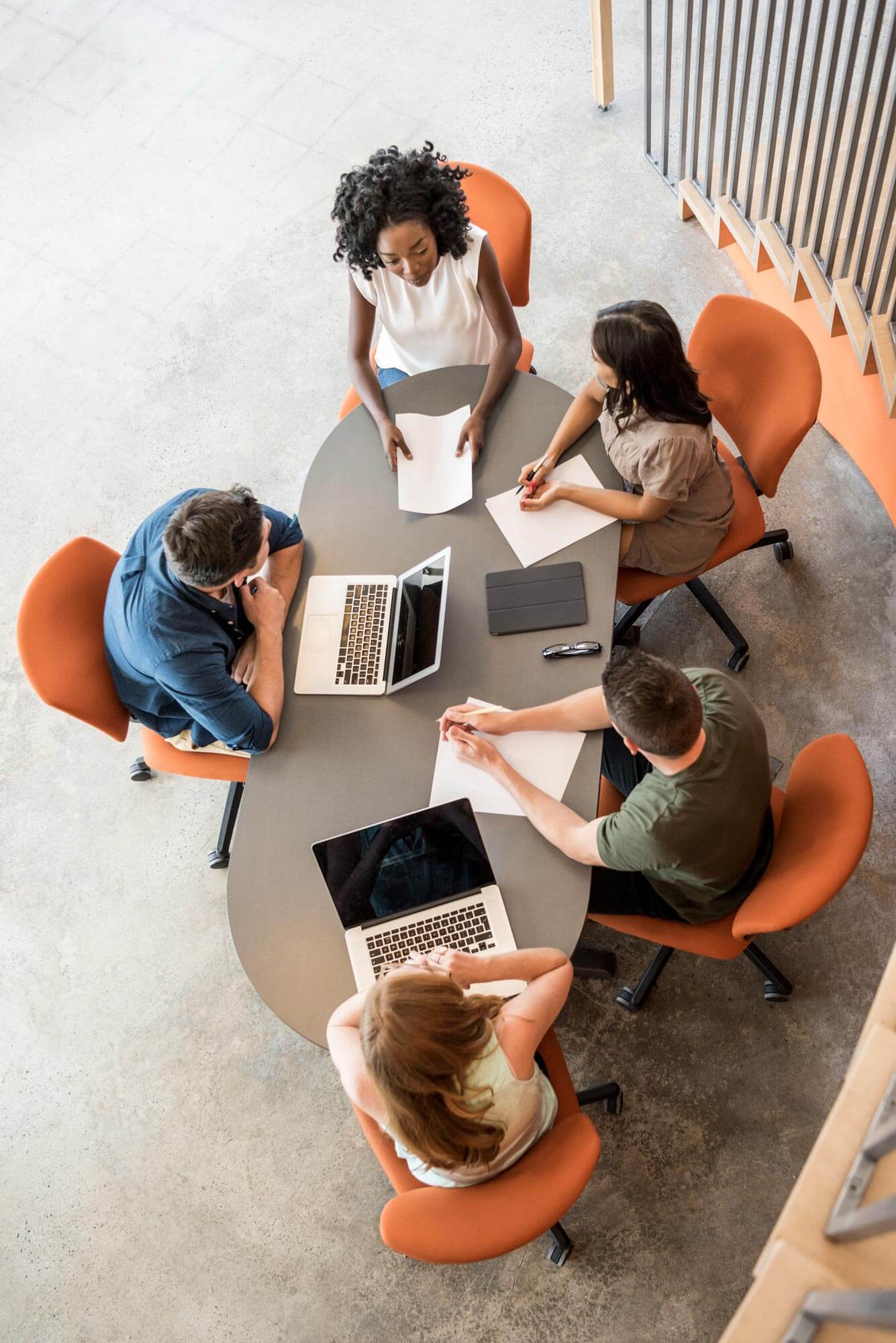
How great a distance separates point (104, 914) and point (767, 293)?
3.13m

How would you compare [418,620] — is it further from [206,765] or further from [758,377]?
[758,377]

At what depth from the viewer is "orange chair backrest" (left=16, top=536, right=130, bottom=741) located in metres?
2.44

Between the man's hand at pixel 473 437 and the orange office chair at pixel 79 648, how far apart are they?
99 centimetres

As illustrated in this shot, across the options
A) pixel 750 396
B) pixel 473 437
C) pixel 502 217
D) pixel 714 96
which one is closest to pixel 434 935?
pixel 473 437

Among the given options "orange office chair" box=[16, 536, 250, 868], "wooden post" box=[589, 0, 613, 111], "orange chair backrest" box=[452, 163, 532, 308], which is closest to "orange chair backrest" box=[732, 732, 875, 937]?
"orange office chair" box=[16, 536, 250, 868]

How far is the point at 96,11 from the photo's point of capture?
5016mm

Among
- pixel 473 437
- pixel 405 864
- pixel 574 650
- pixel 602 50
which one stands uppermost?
pixel 602 50

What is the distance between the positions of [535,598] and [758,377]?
0.93 metres

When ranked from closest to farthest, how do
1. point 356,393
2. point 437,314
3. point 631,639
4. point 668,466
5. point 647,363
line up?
point 647,363
point 668,466
point 437,314
point 356,393
point 631,639

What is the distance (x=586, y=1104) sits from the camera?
Result: 2586 mm

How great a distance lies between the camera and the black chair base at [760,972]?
2.57m

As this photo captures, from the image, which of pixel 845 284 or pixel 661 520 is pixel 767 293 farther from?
pixel 661 520

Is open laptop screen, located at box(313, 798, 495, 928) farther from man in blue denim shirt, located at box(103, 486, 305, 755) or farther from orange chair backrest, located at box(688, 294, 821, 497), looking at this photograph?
orange chair backrest, located at box(688, 294, 821, 497)

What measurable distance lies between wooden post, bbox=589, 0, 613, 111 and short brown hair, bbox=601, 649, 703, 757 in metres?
3.18
